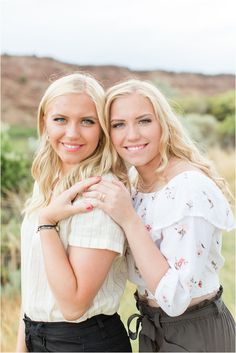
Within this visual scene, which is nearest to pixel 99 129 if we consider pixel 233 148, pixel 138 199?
pixel 138 199

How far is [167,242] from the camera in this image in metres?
1.90

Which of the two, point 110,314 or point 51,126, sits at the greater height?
point 51,126

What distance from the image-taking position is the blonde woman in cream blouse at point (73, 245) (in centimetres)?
188

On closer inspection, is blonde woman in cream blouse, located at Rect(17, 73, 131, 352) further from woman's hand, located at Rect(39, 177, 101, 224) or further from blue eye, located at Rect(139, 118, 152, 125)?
blue eye, located at Rect(139, 118, 152, 125)

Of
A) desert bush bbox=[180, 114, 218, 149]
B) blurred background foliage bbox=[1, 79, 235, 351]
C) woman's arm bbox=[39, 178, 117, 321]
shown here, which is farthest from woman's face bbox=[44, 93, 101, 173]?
desert bush bbox=[180, 114, 218, 149]

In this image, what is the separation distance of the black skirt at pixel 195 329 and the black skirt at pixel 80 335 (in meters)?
0.14

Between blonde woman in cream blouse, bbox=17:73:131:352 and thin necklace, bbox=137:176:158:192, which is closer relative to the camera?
blonde woman in cream blouse, bbox=17:73:131:352

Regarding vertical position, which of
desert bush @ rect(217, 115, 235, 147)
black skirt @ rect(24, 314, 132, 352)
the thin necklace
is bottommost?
black skirt @ rect(24, 314, 132, 352)

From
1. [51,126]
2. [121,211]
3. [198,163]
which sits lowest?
[121,211]

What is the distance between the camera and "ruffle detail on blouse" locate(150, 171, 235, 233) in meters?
1.90

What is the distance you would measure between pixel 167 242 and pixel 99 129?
1.64ft

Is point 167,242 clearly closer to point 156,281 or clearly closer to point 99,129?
point 156,281

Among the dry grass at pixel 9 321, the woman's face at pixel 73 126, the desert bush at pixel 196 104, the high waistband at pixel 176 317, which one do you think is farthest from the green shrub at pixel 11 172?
the high waistband at pixel 176 317

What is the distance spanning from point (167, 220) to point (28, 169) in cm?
393
